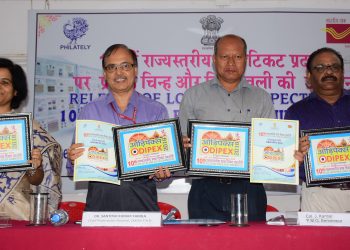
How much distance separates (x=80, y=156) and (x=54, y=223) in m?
0.49

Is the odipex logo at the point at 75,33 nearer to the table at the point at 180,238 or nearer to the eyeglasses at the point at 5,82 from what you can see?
the eyeglasses at the point at 5,82

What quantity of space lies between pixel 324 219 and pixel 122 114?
1.55 metres

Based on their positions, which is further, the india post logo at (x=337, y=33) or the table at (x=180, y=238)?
the india post logo at (x=337, y=33)

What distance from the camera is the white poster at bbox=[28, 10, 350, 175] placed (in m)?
5.23

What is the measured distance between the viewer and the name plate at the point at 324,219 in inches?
96.7

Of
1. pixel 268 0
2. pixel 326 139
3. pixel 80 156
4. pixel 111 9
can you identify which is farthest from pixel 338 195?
pixel 111 9

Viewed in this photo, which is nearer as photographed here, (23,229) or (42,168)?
(23,229)

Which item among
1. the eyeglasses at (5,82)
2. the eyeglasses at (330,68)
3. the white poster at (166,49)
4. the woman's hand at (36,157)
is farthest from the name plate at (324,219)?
the white poster at (166,49)

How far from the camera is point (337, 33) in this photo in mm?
5203

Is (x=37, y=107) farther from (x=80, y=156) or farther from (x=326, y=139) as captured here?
(x=326, y=139)

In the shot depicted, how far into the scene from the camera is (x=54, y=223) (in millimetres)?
2551

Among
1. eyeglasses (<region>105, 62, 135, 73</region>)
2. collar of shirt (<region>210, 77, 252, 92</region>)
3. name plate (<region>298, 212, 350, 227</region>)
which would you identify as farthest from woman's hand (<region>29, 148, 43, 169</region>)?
name plate (<region>298, 212, 350, 227</region>)

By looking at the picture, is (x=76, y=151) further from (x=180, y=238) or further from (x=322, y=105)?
(x=322, y=105)

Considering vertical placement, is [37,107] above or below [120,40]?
below
